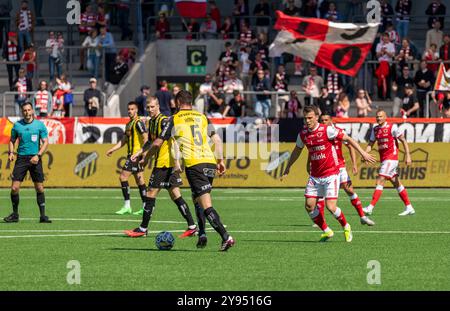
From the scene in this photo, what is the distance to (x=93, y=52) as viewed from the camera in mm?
40406

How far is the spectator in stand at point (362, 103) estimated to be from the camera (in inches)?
1452

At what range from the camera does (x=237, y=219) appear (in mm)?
23297

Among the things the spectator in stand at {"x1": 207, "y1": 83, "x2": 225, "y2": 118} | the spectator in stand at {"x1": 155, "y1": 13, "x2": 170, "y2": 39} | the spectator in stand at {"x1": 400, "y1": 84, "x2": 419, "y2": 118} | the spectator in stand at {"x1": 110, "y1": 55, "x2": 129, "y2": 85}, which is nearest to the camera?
the spectator in stand at {"x1": 400, "y1": 84, "x2": 419, "y2": 118}

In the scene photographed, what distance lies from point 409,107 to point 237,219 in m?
14.5

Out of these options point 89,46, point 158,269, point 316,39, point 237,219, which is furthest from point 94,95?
point 158,269

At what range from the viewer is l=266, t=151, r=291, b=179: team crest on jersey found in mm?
32812

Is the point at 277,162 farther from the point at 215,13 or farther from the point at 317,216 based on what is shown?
the point at 317,216

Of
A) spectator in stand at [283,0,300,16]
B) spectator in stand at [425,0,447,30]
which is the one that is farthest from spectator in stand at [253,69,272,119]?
spectator in stand at [425,0,447,30]

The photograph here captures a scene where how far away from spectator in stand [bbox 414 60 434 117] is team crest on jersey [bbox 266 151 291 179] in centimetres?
609

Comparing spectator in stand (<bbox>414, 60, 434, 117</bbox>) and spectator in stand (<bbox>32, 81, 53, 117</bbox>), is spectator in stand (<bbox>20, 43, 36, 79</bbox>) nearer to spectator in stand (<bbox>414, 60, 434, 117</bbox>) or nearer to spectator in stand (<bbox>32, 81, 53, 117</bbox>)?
spectator in stand (<bbox>32, 81, 53, 117</bbox>)

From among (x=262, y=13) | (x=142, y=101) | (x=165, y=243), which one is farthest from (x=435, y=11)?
(x=165, y=243)

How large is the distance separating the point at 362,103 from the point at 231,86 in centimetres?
401

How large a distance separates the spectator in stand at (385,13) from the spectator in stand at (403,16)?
31 centimetres

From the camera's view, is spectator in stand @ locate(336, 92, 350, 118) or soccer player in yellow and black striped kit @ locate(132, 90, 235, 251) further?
spectator in stand @ locate(336, 92, 350, 118)
